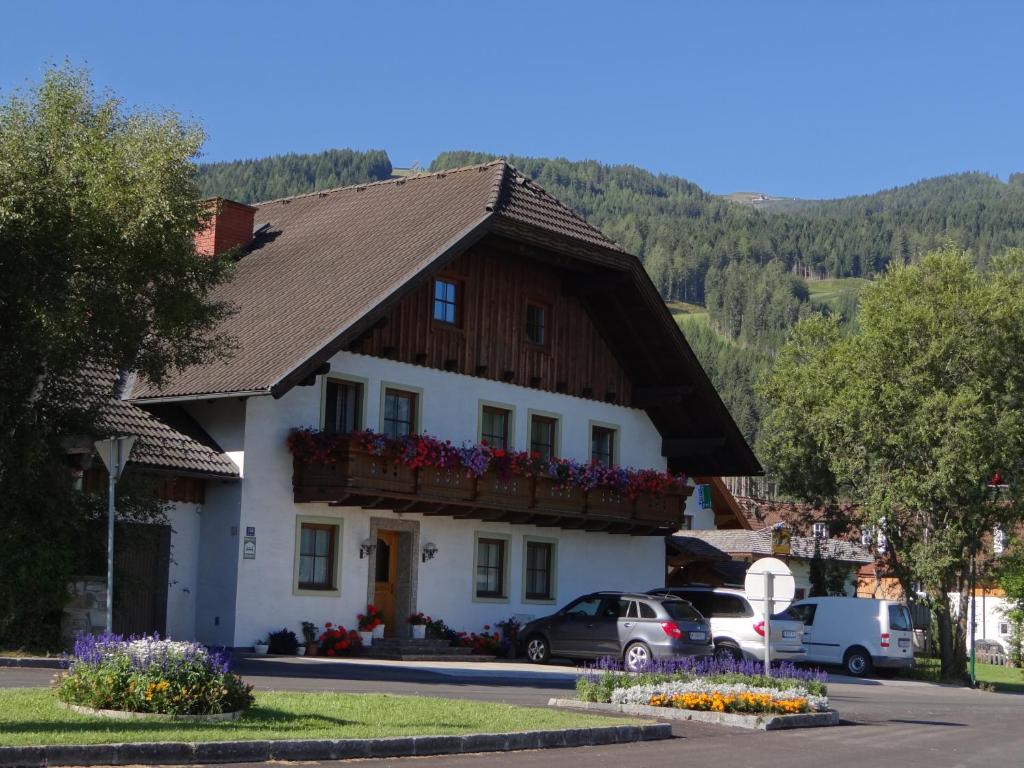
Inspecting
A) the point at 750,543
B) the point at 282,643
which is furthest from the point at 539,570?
the point at 750,543

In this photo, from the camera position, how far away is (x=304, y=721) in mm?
13281

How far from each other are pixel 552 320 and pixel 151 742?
23.0 meters

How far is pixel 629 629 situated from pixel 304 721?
1387cm

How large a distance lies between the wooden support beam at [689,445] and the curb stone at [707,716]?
59.0ft

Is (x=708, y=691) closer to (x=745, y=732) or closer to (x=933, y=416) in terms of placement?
(x=745, y=732)

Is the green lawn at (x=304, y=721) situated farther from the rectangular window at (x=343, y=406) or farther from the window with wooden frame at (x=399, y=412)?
the window with wooden frame at (x=399, y=412)

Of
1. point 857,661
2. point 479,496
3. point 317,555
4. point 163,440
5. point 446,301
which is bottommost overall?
point 857,661

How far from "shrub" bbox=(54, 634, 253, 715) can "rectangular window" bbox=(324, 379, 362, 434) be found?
50.0 ft

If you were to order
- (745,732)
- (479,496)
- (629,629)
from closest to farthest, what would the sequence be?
(745,732) → (629,629) → (479,496)

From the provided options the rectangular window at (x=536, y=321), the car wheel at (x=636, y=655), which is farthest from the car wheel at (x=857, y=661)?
the car wheel at (x=636, y=655)

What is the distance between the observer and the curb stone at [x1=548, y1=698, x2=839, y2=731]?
57.9 ft

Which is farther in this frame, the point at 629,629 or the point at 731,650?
the point at 731,650

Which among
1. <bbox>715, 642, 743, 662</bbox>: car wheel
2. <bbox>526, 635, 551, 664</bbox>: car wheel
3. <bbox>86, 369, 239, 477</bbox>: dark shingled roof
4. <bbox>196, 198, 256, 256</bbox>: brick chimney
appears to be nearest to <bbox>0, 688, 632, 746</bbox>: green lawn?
<bbox>86, 369, 239, 477</bbox>: dark shingled roof

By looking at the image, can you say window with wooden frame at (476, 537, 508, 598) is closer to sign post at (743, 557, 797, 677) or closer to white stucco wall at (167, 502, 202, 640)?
white stucco wall at (167, 502, 202, 640)
